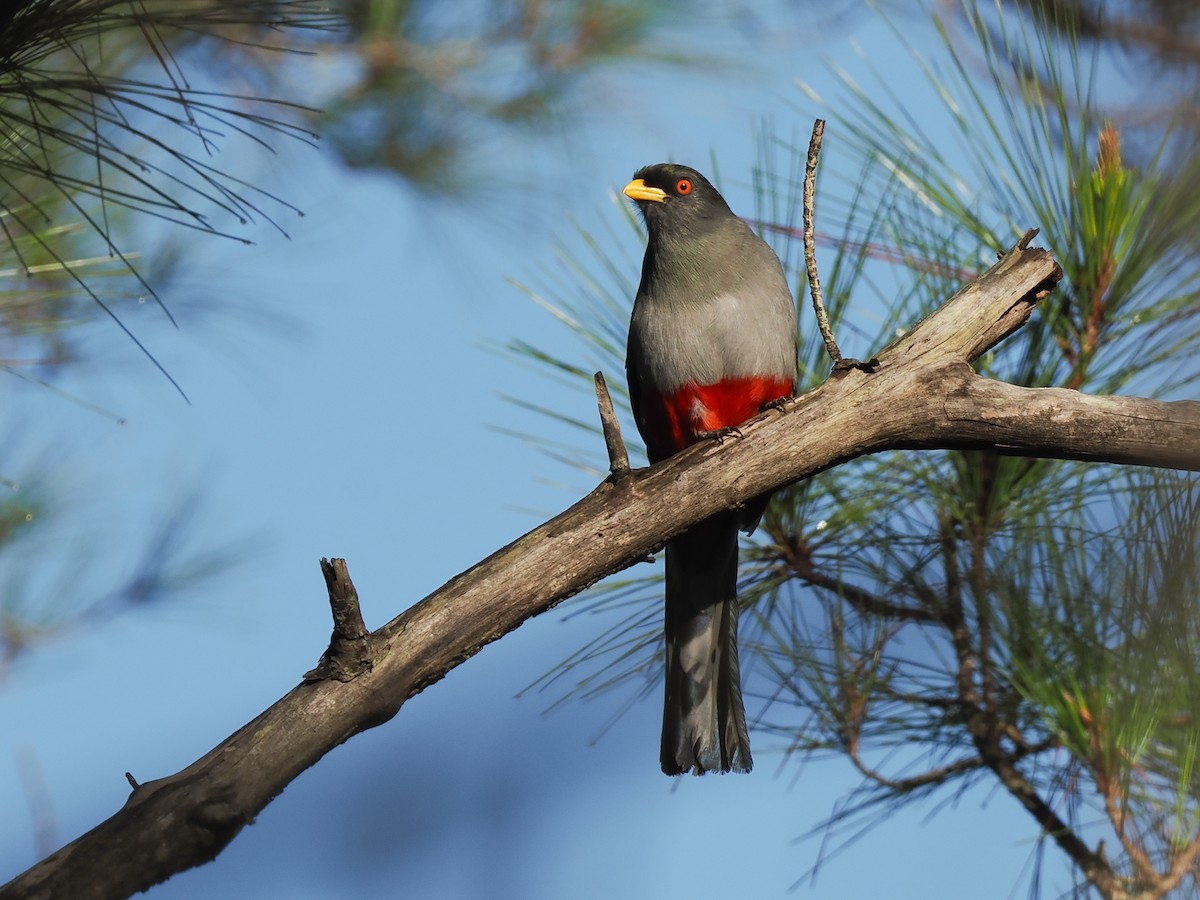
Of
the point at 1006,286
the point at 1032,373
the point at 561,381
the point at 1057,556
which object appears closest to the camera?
the point at 1006,286

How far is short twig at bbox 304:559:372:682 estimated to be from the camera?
8.88ft

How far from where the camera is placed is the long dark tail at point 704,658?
3984 millimetres

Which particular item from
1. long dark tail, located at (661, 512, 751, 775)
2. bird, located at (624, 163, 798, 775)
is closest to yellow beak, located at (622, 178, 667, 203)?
bird, located at (624, 163, 798, 775)

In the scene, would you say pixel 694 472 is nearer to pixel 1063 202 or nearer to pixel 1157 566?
pixel 1157 566

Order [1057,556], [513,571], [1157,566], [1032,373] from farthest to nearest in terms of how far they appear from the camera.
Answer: [1032,373] → [1057,556] → [513,571] → [1157,566]

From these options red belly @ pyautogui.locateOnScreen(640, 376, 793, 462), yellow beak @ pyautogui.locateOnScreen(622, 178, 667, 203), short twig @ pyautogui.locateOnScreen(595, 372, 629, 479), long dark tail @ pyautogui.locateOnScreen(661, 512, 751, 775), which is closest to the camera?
short twig @ pyautogui.locateOnScreen(595, 372, 629, 479)

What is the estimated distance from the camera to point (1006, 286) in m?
3.22

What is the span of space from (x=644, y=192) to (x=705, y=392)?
0.98 metres

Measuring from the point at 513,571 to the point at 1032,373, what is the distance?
64.8 inches

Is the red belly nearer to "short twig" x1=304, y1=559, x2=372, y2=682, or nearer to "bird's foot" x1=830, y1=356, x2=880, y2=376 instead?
"bird's foot" x1=830, y1=356, x2=880, y2=376

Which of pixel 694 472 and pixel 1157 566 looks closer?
pixel 1157 566

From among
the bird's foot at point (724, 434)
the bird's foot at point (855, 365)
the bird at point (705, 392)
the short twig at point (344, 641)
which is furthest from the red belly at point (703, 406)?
the short twig at point (344, 641)

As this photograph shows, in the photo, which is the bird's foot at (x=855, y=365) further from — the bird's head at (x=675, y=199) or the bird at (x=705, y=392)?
the bird's head at (x=675, y=199)

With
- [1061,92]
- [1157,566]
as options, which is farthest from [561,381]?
[1157,566]
